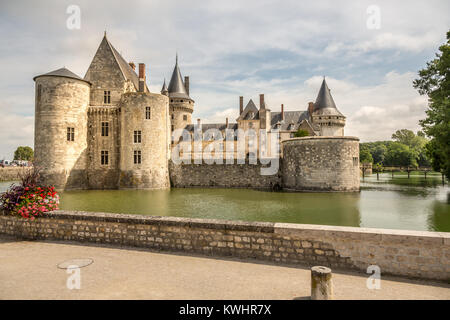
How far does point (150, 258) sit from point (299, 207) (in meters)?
12.3

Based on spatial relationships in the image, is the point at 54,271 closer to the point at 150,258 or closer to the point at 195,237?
the point at 150,258

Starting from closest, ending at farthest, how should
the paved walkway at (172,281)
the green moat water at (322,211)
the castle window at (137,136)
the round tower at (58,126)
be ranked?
the paved walkway at (172,281), the green moat water at (322,211), the round tower at (58,126), the castle window at (137,136)

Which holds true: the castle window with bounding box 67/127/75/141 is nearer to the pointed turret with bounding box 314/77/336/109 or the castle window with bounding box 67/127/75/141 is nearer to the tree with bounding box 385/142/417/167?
the pointed turret with bounding box 314/77/336/109

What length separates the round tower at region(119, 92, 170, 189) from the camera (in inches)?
1008

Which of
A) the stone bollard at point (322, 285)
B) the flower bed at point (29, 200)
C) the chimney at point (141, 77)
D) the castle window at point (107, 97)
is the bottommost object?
the stone bollard at point (322, 285)

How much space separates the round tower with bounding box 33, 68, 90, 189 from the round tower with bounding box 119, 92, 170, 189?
397 centimetres

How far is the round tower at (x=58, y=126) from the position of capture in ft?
77.5

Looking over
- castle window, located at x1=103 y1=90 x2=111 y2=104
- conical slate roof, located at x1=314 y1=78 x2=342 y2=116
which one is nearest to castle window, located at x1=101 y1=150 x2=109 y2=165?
castle window, located at x1=103 y1=90 x2=111 y2=104

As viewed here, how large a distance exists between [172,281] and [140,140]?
22.9 metres

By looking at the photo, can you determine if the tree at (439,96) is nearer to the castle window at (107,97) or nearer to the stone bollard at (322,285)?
the stone bollard at (322,285)

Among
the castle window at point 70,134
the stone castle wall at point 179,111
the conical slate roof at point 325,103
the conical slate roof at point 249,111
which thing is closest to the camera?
the castle window at point 70,134

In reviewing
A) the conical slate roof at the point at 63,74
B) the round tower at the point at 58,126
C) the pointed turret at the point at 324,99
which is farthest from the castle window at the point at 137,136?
the pointed turret at the point at 324,99

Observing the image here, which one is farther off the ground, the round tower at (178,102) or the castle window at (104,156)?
the round tower at (178,102)
